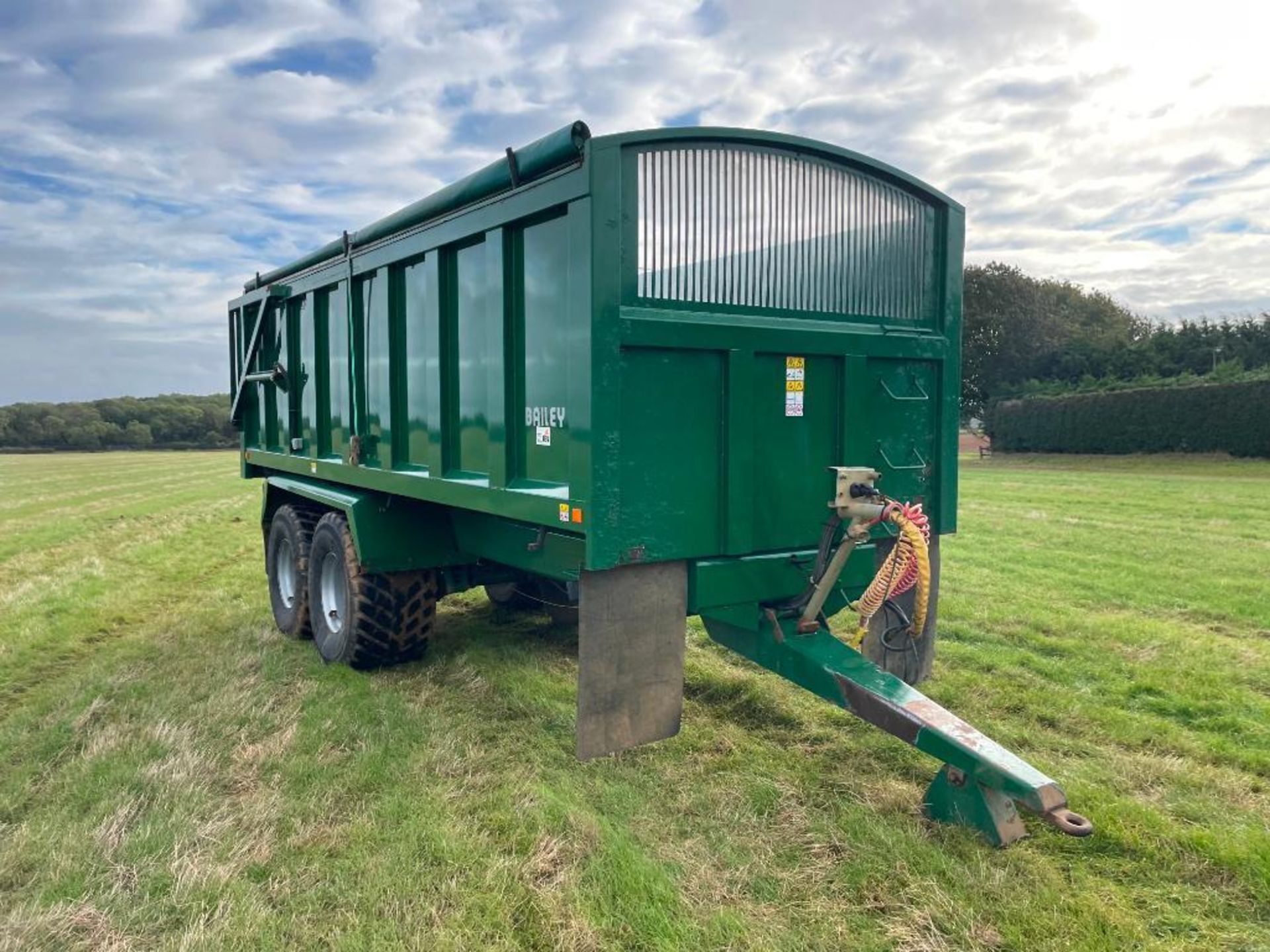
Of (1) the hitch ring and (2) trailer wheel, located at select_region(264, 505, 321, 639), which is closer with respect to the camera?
(1) the hitch ring

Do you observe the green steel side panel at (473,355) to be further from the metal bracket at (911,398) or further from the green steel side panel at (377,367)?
the metal bracket at (911,398)

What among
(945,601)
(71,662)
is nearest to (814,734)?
(945,601)

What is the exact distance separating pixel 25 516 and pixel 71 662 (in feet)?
38.9

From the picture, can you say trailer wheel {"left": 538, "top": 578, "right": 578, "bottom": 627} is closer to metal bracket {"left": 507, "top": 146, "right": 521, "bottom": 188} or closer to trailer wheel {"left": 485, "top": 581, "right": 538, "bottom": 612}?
trailer wheel {"left": 485, "top": 581, "right": 538, "bottom": 612}

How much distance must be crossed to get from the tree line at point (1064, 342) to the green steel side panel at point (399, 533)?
32544 millimetres

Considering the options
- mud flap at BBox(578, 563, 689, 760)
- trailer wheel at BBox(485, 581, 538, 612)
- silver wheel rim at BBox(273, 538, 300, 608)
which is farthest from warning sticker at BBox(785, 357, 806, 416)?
silver wheel rim at BBox(273, 538, 300, 608)

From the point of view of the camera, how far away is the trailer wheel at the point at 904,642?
4512 mm

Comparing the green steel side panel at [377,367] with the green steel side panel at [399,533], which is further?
the green steel side panel at [399,533]

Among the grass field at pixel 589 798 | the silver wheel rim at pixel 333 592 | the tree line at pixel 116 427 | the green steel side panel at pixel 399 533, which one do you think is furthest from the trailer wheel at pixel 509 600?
the tree line at pixel 116 427

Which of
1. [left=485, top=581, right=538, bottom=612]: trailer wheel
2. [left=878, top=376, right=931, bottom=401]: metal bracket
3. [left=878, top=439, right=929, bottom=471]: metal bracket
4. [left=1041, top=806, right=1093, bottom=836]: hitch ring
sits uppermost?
[left=878, top=376, right=931, bottom=401]: metal bracket

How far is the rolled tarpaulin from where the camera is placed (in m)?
3.50

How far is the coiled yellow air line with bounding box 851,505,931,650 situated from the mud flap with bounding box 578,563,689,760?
76cm

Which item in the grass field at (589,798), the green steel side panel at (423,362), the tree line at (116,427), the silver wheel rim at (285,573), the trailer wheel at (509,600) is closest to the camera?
the grass field at (589,798)

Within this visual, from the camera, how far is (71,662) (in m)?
6.26
